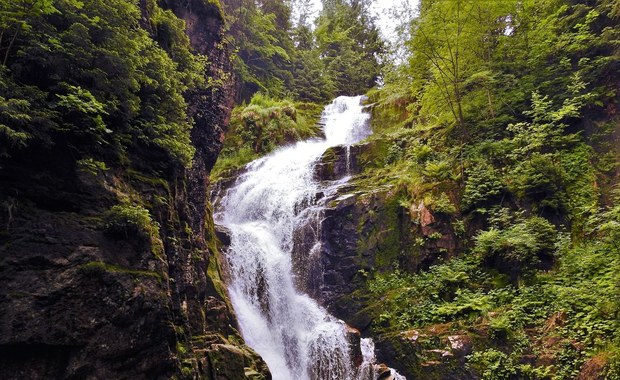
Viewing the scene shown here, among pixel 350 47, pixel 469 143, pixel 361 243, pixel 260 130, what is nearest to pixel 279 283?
pixel 361 243

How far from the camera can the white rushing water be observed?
10406 mm

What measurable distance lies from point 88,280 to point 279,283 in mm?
8406

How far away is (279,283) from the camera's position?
12852mm

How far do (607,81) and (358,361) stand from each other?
11.4 meters

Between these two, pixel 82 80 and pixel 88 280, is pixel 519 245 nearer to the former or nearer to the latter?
pixel 88 280

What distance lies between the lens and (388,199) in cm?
1355

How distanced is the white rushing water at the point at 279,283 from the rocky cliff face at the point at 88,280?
3.49 m

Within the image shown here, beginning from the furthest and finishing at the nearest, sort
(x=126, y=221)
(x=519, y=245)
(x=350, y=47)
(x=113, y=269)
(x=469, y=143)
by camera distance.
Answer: (x=350, y=47) → (x=469, y=143) → (x=519, y=245) → (x=126, y=221) → (x=113, y=269)

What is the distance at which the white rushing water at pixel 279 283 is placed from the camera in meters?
10.4

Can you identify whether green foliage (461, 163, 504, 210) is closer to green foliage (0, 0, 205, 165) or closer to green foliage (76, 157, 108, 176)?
green foliage (0, 0, 205, 165)

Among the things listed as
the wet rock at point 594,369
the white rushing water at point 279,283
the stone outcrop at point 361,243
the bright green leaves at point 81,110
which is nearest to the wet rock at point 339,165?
the white rushing water at point 279,283

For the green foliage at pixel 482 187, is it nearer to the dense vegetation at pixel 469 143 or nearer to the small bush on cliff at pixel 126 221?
the dense vegetation at pixel 469 143

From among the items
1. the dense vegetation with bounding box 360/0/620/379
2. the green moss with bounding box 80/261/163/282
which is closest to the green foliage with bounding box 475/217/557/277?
the dense vegetation with bounding box 360/0/620/379

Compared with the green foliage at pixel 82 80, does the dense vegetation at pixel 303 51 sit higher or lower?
higher
